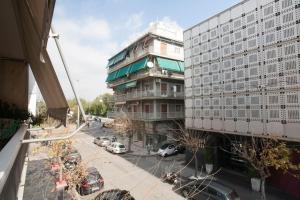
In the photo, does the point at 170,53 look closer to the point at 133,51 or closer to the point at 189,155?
the point at 133,51

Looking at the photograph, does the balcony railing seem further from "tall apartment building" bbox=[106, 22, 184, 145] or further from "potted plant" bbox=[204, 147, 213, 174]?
"potted plant" bbox=[204, 147, 213, 174]

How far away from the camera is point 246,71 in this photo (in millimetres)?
15906

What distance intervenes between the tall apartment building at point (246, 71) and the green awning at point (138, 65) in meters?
7.88

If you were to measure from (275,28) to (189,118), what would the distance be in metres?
10.5

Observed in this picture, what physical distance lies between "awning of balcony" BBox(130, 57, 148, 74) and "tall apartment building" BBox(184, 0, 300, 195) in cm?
786

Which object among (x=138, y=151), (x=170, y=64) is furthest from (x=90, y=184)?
(x=170, y=64)

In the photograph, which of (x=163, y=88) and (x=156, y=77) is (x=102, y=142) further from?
(x=156, y=77)

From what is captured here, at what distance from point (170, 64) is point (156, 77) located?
Answer: 2.91 meters

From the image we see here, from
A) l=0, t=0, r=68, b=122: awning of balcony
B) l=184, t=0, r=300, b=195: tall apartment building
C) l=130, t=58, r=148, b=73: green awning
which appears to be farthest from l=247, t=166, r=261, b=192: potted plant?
l=130, t=58, r=148, b=73: green awning

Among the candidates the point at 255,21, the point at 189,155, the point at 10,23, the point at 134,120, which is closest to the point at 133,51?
the point at 134,120

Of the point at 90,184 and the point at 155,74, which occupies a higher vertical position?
the point at 155,74

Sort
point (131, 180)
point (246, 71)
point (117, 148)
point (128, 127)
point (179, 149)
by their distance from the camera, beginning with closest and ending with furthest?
1. point (246, 71)
2. point (131, 180)
3. point (179, 149)
4. point (117, 148)
5. point (128, 127)

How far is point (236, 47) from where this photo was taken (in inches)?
653

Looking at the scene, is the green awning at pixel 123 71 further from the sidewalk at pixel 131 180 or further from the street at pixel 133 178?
the sidewalk at pixel 131 180
